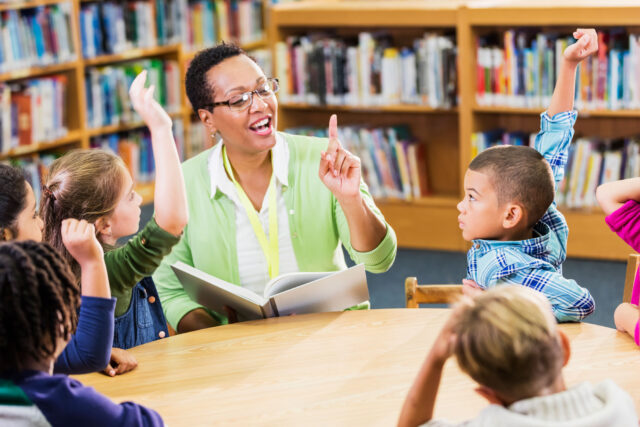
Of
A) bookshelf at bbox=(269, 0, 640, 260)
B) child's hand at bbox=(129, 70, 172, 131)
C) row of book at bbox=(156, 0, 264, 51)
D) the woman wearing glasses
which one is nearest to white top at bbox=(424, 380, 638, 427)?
child's hand at bbox=(129, 70, 172, 131)

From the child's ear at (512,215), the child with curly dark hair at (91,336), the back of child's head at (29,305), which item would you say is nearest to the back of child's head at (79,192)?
the child with curly dark hair at (91,336)

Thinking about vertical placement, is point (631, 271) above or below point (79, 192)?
below

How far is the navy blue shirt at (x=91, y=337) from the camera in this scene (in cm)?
146

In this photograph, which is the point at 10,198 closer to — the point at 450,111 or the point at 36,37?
the point at 450,111

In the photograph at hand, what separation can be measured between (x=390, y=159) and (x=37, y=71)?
1.95m

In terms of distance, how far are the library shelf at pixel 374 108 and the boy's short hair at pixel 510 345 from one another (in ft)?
10.9

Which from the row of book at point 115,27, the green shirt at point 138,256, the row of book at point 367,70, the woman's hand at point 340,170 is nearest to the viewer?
the green shirt at point 138,256

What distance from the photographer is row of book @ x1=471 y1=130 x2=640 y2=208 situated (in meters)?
4.06

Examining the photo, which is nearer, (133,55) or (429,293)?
(429,293)

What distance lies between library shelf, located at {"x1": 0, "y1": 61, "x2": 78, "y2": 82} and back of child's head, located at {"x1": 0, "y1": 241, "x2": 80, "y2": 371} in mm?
3499

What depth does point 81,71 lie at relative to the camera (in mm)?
4910

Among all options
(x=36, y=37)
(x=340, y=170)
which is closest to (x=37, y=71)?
(x=36, y=37)

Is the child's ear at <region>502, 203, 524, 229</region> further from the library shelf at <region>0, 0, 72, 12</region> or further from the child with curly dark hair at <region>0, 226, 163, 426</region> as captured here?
the library shelf at <region>0, 0, 72, 12</region>

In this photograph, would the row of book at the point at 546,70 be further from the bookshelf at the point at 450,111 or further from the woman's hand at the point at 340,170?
the woman's hand at the point at 340,170
